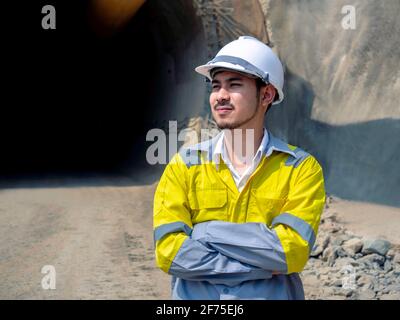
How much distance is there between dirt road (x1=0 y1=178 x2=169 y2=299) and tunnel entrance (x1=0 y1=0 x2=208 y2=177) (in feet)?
6.09

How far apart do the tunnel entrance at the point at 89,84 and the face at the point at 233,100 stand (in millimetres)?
5960

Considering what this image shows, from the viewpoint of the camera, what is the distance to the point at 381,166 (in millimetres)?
7242

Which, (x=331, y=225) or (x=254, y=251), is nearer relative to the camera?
(x=254, y=251)

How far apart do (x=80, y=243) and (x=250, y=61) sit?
3779 millimetres

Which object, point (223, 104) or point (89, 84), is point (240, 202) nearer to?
point (223, 104)

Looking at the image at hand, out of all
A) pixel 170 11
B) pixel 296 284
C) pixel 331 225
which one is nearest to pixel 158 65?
pixel 170 11

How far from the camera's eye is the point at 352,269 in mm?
5098

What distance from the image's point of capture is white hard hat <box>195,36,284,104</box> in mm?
2121

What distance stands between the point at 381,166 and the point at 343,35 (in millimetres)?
2007

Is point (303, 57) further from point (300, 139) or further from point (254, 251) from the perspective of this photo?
point (254, 251)
